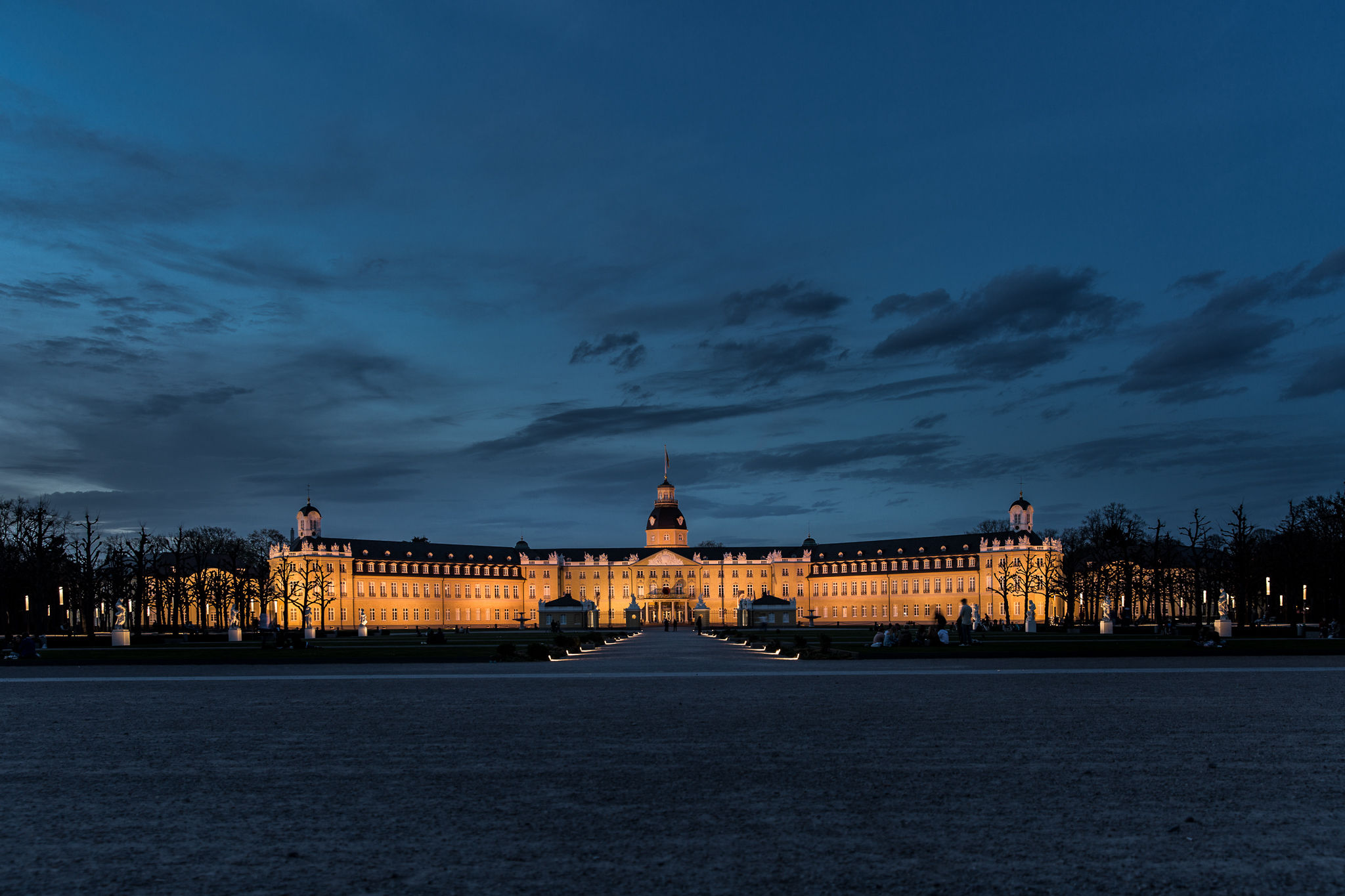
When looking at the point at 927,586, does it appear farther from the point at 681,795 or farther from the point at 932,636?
the point at 681,795

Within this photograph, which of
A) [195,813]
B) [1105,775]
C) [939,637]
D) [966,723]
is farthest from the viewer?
[939,637]

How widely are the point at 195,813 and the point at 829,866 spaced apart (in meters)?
6.76

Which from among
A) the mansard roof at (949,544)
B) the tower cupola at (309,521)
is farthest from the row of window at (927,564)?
the tower cupola at (309,521)

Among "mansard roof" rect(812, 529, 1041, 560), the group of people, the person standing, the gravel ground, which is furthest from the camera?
"mansard roof" rect(812, 529, 1041, 560)

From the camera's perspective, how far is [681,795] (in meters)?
12.7

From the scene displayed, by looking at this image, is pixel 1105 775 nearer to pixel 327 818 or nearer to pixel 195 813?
pixel 327 818

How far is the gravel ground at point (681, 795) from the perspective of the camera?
9320mm

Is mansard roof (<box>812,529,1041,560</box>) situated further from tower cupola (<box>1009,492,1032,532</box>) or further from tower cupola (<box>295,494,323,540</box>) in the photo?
tower cupola (<box>295,494,323,540</box>)

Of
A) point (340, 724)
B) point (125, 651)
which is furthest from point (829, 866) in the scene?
point (125, 651)

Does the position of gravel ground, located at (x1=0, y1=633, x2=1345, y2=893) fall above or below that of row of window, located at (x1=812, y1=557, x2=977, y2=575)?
above

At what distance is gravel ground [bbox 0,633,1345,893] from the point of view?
9.32 metres

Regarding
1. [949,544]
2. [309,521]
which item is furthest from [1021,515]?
[309,521]

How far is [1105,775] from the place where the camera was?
13891 mm

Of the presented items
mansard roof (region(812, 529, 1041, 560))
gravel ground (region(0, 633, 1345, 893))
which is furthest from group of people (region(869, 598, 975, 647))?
mansard roof (region(812, 529, 1041, 560))
